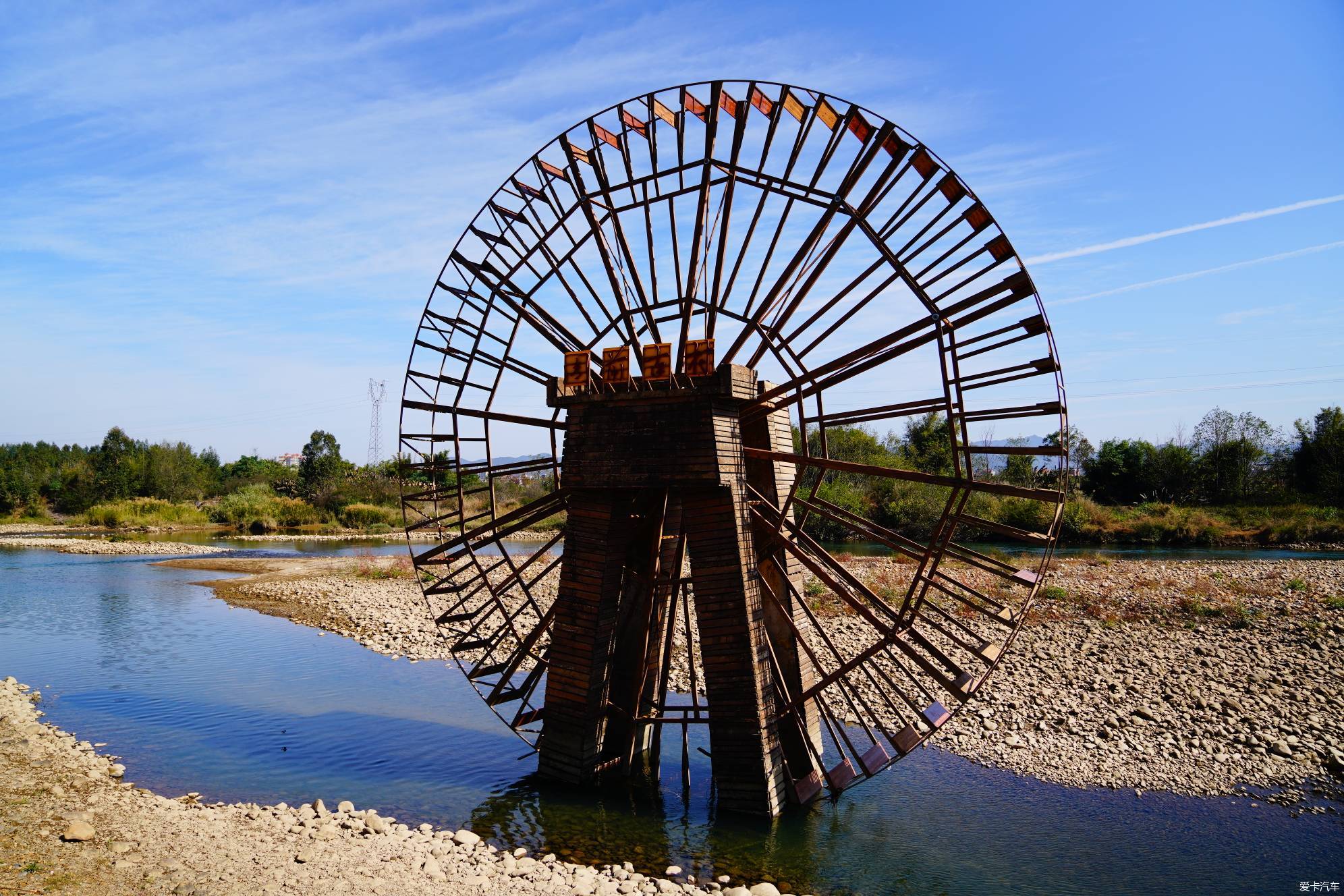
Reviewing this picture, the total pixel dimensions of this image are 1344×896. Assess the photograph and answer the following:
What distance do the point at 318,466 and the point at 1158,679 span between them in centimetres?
6504

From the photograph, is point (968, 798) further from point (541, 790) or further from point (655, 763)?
point (541, 790)

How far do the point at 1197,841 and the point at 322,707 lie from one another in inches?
549

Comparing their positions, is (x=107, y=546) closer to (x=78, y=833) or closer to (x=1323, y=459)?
(x=78, y=833)

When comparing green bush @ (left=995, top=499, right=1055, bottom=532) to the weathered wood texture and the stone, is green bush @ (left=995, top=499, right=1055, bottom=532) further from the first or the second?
the stone

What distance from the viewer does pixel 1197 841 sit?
33.4 feet

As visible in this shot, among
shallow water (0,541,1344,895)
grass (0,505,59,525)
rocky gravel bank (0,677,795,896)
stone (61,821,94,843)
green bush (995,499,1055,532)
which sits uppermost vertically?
grass (0,505,59,525)

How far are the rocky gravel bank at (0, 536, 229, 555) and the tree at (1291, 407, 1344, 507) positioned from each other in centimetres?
5753

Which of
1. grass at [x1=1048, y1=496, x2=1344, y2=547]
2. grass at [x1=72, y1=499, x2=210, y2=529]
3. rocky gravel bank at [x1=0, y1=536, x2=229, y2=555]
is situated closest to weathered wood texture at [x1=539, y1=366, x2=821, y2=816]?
grass at [x1=1048, y1=496, x2=1344, y2=547]

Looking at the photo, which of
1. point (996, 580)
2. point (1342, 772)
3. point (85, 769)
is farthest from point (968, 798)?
point (996, 580)

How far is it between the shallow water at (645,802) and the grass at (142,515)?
45795 millimetres

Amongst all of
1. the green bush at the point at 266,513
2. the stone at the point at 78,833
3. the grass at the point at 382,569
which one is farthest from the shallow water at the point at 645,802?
the green bush at the point at 266,513

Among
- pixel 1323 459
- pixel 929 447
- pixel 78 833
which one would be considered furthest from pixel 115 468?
pixel 1323 459

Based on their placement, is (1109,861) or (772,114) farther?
(772,114)

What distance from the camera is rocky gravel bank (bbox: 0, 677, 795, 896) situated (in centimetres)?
838
